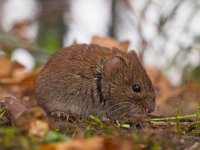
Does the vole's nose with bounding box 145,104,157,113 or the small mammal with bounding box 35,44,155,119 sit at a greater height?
the small mammal with bounding box 35,44,155,119

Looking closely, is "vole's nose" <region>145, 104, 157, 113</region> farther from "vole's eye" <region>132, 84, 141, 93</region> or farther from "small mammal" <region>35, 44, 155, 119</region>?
"vole's eye" <region>132, 84, 141, 93</region>

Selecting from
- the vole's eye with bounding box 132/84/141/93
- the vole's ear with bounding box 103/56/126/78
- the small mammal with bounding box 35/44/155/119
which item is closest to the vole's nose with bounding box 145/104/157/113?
the small mammal with bounding box 35/44/155/119

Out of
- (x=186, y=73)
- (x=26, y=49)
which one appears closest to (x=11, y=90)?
(x=26, y=49)

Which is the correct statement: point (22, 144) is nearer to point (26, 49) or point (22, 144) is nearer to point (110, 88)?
point (110, 88)

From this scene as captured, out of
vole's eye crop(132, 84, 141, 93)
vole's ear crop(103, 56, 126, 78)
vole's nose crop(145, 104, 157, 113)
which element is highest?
vole's ear crop(103, 56, 126, 78)

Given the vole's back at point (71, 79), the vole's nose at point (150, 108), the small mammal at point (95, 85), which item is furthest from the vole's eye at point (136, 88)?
the vole's back at point (71, 79)

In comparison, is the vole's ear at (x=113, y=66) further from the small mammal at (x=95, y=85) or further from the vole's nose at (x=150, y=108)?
the vole's nose at (x=150, y=108)

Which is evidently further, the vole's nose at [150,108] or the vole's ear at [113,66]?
the vole's ear at [113,66]

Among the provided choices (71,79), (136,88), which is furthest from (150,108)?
(71,79)
